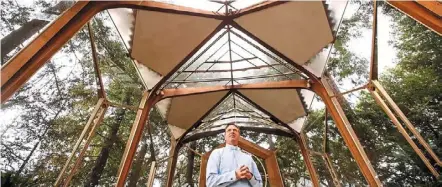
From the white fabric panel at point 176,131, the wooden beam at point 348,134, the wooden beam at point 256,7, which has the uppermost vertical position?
the white fabric panel at point 176,131

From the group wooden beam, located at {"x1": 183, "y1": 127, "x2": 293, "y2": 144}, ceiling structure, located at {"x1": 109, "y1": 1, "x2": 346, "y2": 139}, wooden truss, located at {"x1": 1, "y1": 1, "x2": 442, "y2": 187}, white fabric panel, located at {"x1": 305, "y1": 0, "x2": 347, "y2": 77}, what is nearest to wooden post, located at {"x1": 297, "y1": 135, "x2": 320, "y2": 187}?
wooden truss, located at {"x1": 1, "y1": 1, "x2": 442, "y2": 187}

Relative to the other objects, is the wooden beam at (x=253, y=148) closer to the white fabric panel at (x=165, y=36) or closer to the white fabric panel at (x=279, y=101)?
the white fabric panel at (x=279, y=101)

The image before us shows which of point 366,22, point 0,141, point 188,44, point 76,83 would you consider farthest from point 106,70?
point 366,22

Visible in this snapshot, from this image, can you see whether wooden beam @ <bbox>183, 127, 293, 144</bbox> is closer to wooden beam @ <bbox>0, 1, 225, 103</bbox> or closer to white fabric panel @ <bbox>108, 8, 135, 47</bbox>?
white fabric panel @ <bbox>108, 8, 135, 47</bbox>

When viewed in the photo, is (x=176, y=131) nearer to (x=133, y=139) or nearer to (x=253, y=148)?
(x=253, y=148)

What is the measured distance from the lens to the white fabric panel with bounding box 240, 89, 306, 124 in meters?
10.2

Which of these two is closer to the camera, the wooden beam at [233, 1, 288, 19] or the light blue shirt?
the light blue shirt

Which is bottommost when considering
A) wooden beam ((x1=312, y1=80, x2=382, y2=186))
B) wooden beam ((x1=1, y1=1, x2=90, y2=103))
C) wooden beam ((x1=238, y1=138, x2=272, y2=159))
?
wooden beam ((x1=1, y1=1, x2=90, y2=103))

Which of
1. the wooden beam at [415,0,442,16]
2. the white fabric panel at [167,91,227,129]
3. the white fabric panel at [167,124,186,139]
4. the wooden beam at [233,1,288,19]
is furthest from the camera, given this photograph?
the white fabric panel at [167,124,186,139]

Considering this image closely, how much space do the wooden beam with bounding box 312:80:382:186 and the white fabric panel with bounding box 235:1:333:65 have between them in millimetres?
1002

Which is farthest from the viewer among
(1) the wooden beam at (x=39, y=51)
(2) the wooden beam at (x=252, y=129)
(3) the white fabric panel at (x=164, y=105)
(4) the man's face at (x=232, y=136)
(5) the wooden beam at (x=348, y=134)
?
(2) the wooden beam at (x=252, y=129)

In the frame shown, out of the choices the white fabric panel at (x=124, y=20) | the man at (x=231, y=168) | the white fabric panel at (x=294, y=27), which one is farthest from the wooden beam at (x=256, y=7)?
the man at (x=231, y=168)

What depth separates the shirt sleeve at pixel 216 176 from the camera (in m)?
2.81

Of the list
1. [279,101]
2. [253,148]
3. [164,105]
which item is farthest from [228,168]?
[253,148]
